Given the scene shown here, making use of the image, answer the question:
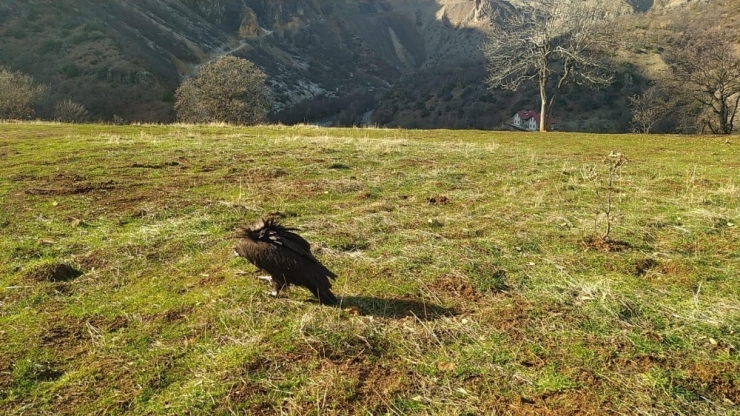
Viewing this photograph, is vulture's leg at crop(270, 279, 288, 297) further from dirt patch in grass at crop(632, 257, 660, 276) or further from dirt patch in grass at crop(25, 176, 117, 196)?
dirt patch in grass at crop(25, 176, 117, 196)

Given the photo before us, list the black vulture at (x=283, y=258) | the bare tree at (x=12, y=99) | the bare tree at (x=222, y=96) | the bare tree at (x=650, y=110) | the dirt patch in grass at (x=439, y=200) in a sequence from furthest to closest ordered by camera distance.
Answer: the bare tree at (x=650, y=110)
the bare tree at (x=222, y=96)
the bare tree at (x=12, y=99)
the dirt patch in grass at (x=439, y=200)
the black vulture at (x=283, y=258)

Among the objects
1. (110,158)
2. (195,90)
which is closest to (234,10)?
(195,90)

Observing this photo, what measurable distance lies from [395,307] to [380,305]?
0.60ft

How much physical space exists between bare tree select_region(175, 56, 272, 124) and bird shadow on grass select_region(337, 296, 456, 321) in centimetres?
4690

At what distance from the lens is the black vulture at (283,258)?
16.0ft

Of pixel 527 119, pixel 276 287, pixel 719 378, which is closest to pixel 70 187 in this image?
pixel 276 287

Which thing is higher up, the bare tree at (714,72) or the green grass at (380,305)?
the bare tree at (714,72)

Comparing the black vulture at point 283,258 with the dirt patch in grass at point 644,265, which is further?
the dirt patch in grass at point 644,265

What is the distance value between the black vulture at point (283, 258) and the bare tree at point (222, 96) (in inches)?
1831

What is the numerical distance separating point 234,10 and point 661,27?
126 metres

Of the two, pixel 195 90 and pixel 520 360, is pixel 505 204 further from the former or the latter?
pixel 195 90

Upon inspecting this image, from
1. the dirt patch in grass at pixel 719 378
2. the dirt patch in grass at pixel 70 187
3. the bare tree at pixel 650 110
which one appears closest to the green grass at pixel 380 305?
the dirt patch in grass at pixel 719 378

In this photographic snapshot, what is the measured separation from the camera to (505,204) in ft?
32.3

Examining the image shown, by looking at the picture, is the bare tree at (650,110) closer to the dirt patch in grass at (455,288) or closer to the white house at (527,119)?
the white house at (527,119)
